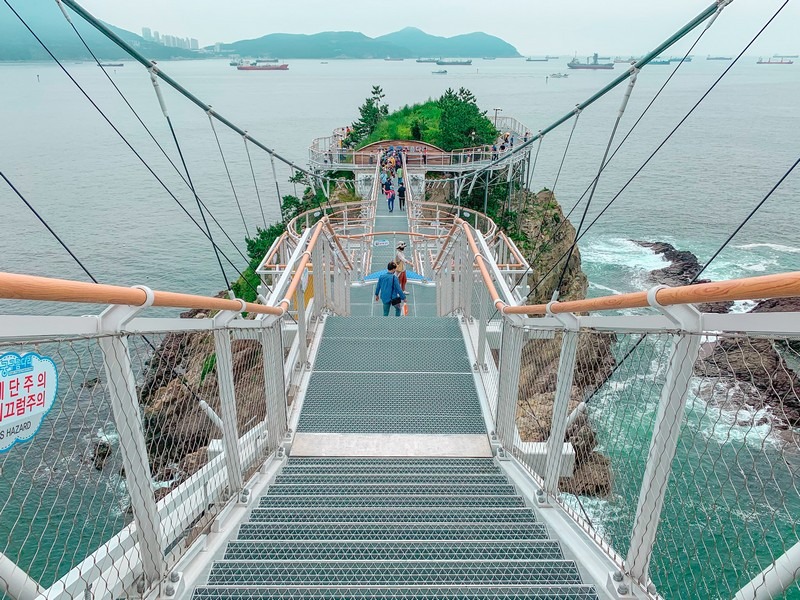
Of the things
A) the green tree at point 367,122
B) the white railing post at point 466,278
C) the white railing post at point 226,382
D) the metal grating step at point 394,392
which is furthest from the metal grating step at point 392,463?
the green tree at point 367,122

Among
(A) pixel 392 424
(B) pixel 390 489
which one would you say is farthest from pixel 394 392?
(B) pixel 390 489

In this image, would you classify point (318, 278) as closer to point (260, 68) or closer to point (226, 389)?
point (226, 389)

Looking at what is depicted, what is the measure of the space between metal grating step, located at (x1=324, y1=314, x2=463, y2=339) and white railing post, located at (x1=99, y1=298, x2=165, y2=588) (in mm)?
4146

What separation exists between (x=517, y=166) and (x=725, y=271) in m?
10.8

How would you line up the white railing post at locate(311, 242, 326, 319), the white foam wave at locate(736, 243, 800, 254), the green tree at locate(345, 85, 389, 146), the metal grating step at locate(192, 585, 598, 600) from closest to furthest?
the metal grating step at locate(192, 585, 598, 600) < the white railing post at locate(311, 242, 326, 319) < the white foam wave at locate(736, 243, 800, 254) < the green tree at locate(345, 85, 389, 146)

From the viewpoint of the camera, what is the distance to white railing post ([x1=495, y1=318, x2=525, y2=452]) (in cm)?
352

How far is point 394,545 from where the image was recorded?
2.62 metres

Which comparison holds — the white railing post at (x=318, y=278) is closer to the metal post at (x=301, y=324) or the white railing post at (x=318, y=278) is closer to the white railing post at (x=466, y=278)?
the metal post at (x=301, y=324)

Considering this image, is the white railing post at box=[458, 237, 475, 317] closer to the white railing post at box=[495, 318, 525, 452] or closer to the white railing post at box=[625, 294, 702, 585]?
the white railing post at box=[495, 318, 525, 452]

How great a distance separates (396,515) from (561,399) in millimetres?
1043

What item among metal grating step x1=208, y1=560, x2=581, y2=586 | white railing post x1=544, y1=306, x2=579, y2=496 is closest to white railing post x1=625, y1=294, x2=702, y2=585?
metal grating step x1=208, y1=560, x2=581, y2=586

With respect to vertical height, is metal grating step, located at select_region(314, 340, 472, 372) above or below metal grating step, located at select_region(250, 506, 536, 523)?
below

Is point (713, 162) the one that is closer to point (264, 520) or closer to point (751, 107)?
point (751, 107)

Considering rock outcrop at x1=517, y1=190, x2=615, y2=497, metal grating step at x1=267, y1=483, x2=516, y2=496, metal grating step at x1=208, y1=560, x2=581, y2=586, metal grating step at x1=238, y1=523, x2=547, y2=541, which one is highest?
metal grating step at x1=208, y1=560, x2=581, y2=586
